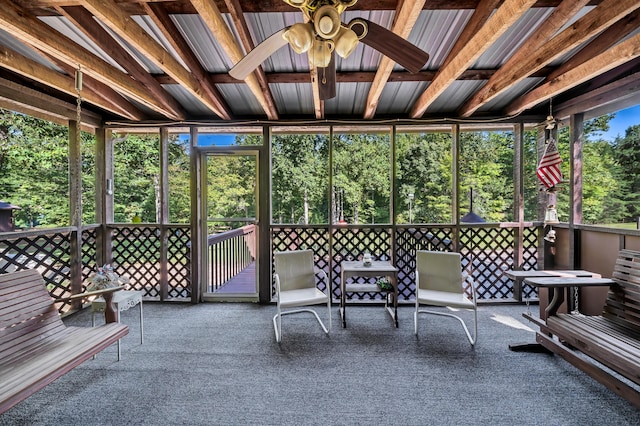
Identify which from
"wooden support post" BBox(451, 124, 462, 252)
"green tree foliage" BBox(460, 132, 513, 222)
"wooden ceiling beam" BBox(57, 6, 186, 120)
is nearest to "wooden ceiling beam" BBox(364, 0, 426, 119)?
"wooden support post" BBox(451, 124, 462, 252)

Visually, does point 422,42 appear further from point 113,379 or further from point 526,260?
point 113,379

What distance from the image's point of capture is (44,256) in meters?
3.45

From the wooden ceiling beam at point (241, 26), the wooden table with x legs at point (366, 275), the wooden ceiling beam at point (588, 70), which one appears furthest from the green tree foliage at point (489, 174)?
the wooden ceiling beam at point (241, 26)

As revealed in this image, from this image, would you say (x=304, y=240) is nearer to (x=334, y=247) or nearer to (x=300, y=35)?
(x=334, y=247)

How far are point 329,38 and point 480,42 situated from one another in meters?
1.40

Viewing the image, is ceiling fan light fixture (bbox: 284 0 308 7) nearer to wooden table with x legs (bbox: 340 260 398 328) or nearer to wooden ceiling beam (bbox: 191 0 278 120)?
wooden ceiling beam (bbox: 191 0 278 120)

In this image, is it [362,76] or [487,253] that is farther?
[487,253]

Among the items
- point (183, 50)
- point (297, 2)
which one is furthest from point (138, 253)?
point (297, 2)

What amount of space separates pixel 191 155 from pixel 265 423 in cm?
353

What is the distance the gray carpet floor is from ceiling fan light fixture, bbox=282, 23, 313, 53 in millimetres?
2288

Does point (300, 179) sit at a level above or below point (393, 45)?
below

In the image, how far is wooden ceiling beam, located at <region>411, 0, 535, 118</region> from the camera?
1.84 m

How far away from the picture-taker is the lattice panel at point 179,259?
422 centimetres

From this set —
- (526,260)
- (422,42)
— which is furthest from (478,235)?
(422,42)
